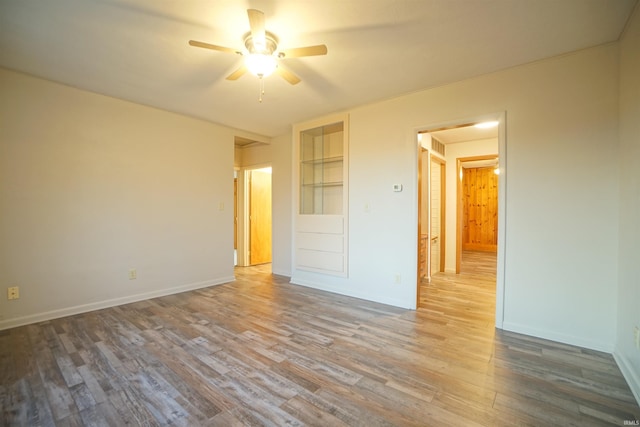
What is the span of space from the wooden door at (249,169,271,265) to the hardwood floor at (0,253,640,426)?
9.39 feet

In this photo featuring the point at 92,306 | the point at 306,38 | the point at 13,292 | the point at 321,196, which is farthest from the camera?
the point at 321,196

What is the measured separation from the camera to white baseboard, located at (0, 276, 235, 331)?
9.04 feet

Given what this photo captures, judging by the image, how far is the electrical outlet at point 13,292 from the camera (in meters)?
2.72

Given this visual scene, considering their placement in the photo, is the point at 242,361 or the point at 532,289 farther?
the point at 532,289

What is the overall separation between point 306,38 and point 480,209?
7.79 meters

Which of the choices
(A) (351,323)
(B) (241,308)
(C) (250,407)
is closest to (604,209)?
(A) (351,323)

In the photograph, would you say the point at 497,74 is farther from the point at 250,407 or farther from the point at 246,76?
the point at 250,407

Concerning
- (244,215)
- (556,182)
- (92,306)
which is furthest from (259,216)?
(556,182)

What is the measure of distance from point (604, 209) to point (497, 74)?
60.9 inches

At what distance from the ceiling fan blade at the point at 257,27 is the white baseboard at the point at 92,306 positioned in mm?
3381

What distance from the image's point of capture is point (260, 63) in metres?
2.08

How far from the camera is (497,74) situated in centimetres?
271

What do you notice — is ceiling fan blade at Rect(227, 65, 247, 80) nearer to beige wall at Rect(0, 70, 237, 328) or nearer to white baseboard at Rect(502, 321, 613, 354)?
beige wall at Rect(0, 70, 237, 328)

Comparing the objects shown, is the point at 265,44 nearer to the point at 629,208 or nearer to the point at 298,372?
the point at 298,372
